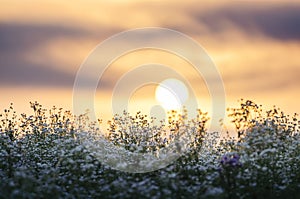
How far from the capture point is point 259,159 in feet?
38.8

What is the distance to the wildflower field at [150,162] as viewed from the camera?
9.99m

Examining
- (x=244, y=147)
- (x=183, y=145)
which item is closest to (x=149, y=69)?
(x=183, y=145)

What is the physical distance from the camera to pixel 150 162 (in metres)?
11.5

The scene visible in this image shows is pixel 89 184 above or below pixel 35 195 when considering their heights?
above

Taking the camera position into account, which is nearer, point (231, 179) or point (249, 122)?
point (231, 179)

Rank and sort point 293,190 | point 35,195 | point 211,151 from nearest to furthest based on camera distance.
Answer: point 35,195 → point 293,190 → point 211,151

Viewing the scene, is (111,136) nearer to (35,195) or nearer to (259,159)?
(259,159)

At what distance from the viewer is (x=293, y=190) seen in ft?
35.4

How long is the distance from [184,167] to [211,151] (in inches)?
86.7

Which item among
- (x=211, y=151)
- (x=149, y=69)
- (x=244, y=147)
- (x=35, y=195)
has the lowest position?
(x=35, y=195)

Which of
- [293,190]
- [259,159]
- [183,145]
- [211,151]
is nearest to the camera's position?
[293,190]

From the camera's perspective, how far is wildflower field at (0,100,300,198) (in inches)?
393

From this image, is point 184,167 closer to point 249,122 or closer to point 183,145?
point 183,145

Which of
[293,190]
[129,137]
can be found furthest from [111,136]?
[293,190]
